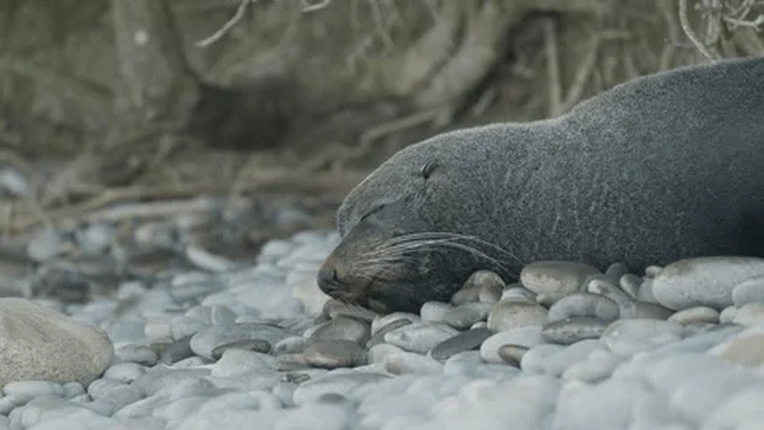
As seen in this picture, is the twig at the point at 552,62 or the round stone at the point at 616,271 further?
the twig at the point at 552,62

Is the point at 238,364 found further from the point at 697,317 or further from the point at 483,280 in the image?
the point at 697,317

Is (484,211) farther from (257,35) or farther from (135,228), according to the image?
(257,35)

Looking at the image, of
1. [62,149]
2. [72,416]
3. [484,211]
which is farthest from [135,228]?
[72,416]

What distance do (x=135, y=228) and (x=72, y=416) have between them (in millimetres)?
3820

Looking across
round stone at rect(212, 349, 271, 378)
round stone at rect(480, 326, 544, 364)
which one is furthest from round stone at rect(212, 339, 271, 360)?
round stone at rect(480, 326, 544, 364)

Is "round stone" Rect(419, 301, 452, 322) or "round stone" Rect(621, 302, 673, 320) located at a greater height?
"round stone" Rect(621, 302, 673, 320)

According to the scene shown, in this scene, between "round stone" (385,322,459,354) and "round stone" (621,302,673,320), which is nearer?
"round stone" (621,302,673,320)

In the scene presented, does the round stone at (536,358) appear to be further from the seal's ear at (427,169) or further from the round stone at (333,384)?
the seal's ear at (427,169)

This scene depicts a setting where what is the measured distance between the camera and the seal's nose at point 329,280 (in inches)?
172

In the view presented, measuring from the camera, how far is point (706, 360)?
3150 mm

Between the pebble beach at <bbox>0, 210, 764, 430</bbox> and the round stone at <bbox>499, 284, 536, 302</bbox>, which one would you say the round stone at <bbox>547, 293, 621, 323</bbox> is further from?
the round stone at <bbox>499, 284, 536, 302</bbox>

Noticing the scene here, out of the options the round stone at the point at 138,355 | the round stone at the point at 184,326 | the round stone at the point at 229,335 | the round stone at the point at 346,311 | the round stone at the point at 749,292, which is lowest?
the round stone at the point at 184,326

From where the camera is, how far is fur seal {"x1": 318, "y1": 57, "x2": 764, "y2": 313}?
14.1 feet

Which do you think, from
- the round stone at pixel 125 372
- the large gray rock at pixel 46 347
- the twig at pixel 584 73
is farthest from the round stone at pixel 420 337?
the twig at pixel 584 73
